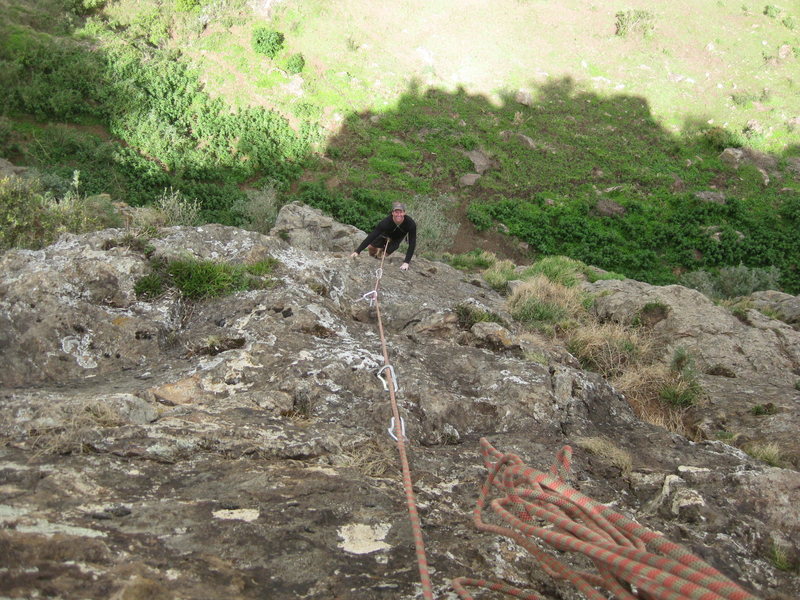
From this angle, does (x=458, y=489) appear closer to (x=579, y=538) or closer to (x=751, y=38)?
(x=579, y=538)

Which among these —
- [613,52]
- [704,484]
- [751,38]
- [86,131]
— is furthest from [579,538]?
[751,38]

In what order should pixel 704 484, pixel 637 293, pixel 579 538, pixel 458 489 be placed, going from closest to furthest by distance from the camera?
1. pixel 579 538
2. pixel 458 489
3. pixel 704 484
4. pixel 637 293

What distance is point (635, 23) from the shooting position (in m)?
31.6

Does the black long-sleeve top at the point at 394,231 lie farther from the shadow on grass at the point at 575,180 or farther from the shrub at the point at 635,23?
the shrub at the point at 635,23

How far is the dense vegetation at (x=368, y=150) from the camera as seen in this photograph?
2139cm

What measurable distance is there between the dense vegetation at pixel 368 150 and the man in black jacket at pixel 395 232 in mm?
11673

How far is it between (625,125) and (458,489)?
Answer: 29.0m

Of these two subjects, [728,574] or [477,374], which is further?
[477,374]

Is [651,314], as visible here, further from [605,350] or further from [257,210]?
[257,210]

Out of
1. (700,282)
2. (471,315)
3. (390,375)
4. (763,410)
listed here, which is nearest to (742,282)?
(700,282)

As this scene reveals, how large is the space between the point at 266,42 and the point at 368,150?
7933 mm

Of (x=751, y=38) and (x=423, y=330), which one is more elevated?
(x=751, y=38)

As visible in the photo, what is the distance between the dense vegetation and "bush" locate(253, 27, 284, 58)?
97 millimetres

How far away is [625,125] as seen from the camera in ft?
92.6
